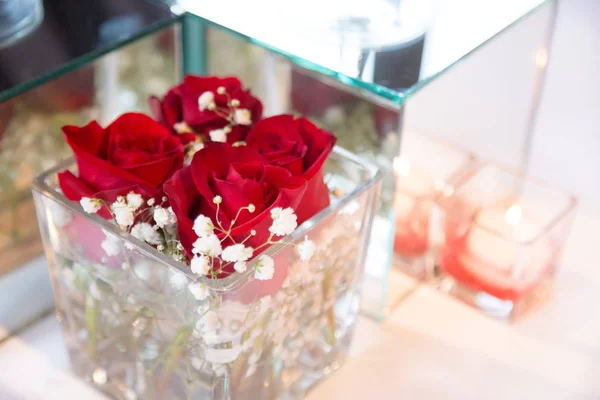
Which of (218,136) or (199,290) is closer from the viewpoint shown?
(199,290)

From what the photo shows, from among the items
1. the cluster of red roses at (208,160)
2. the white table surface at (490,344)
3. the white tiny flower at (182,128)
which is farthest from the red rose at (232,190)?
the white table surface at (490,344)

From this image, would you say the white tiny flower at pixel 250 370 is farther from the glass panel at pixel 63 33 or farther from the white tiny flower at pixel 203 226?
the glass panel at pixel 63 33

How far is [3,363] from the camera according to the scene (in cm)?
68

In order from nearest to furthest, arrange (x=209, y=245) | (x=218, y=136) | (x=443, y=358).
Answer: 1. (x=209, y=245)
2. (x=218, y=136)
3. (x=443, y=358)

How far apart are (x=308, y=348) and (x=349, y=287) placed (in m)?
0.06

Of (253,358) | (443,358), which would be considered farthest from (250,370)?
(443,358)

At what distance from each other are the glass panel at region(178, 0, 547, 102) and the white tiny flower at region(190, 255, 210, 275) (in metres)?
0.20

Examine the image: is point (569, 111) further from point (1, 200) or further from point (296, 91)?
point (1, 200)

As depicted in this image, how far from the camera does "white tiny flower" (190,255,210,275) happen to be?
0.48 metres

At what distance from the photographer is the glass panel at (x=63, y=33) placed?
630 millimetres

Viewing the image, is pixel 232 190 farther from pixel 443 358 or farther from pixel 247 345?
pixel 443 358

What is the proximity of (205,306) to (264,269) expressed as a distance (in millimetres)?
51

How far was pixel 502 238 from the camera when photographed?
713 millimetres

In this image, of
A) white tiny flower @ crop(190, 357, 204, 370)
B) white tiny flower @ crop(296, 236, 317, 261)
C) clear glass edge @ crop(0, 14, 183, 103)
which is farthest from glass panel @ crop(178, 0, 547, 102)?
white tiny flower @ crop(190, 357, 204, 370)
